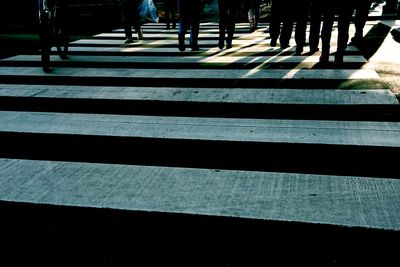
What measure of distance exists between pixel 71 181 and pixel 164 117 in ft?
5.02

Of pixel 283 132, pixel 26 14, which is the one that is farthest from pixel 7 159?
pixel 26 14

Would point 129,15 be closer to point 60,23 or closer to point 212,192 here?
point 60,23

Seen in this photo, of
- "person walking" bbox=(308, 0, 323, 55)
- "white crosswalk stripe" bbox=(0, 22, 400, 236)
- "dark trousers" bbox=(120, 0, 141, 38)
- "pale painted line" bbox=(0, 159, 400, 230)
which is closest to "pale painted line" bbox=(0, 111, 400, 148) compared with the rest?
"white crosswalk stripe" bbox=(0, 22, 400, 236)

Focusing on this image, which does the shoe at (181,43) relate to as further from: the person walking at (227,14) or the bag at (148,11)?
the bag at (148,11)

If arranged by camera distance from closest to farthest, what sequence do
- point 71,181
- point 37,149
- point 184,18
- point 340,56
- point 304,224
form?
point 304,224 → point 71,181 → point 37,149 → point 340,56 → point 184,18

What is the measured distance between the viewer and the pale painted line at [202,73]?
19.2ft

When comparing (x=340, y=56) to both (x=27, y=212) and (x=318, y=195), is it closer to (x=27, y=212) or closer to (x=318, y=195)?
(x=318, y=195)

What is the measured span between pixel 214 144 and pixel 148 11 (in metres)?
13.1

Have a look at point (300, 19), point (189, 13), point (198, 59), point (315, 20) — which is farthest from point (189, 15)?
point (315, 20)

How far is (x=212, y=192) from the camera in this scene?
8.90 feet

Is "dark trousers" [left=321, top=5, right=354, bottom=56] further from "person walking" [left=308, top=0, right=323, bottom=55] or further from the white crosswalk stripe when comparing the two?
"person walking" [left=308, top=0, right=323, bottom=55]

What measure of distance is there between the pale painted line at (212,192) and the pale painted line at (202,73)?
124 inches

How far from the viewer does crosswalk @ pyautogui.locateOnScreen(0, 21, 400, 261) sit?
2.54m

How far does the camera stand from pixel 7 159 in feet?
11.0
